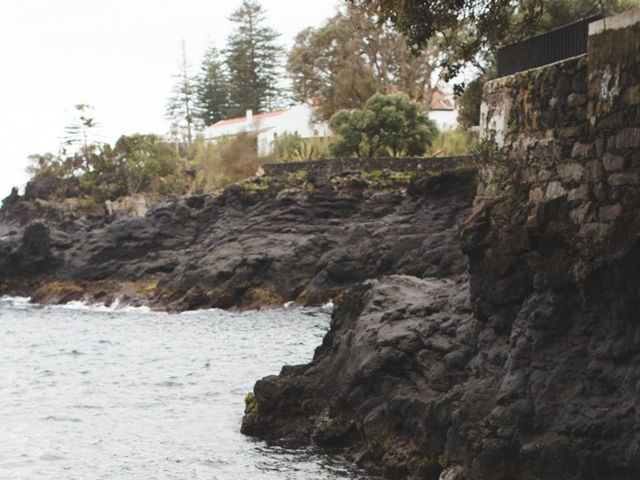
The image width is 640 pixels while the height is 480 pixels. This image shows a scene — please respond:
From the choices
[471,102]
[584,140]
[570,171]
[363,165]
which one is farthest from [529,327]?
[363,165]

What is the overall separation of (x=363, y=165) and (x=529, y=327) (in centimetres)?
4116

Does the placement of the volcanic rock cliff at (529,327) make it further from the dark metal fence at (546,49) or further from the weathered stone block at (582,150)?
the dark metal fence at (546,49)

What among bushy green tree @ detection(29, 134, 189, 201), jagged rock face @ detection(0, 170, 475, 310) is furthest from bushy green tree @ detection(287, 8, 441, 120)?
jagged rock face @ detection(0, 170, 475, 310)

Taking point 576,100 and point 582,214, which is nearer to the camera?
point 582,214

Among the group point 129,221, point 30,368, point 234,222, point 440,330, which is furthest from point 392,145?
point 440,330

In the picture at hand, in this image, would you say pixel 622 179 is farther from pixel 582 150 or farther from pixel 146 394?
pixel 146 394

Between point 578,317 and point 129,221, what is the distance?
146 feet

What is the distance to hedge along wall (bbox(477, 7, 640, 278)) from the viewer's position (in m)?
12.7

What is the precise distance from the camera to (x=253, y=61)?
333 feet

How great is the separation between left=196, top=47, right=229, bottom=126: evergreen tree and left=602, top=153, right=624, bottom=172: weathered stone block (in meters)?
98.8

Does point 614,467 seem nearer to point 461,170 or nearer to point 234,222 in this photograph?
point 461,170

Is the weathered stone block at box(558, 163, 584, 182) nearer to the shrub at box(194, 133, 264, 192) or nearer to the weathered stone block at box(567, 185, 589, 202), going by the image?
the weathered stone block at box(567, 185, 589, 202)

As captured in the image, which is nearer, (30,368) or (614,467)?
(614,467)

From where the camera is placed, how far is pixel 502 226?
15.1 meters
